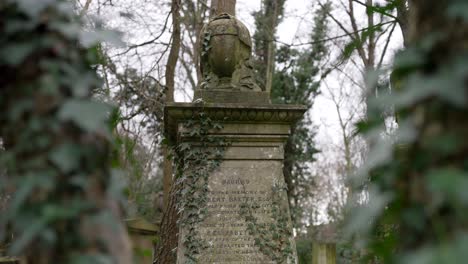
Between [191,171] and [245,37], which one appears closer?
[191,171]

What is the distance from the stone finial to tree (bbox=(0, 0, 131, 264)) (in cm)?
477

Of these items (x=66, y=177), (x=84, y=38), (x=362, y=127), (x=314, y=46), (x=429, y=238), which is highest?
(x=314, y=46)

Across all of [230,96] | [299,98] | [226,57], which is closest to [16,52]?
[230,96]

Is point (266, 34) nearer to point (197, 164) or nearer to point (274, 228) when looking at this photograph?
point (197, 164)

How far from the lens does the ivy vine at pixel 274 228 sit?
5562 millimetres

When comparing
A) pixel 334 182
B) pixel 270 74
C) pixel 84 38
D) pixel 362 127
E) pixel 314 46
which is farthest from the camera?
pixel 334 182

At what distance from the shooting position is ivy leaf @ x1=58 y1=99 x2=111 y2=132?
3.82ft

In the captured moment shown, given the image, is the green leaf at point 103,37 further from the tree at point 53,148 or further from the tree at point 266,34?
the tree at point 266,34

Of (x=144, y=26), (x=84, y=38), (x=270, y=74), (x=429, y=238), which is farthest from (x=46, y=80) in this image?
(x=270, y=74)

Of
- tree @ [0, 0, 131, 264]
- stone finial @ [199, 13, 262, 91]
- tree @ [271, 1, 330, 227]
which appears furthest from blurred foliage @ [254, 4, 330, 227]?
tree @ [0, 0, 131, 264]

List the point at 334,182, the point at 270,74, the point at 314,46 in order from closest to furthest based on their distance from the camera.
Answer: the point at 270,74 → the point at 314,46 → the point at 334,182

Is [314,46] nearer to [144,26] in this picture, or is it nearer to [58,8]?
[144,26]

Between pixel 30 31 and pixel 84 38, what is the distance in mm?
181

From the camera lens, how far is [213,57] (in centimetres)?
625
